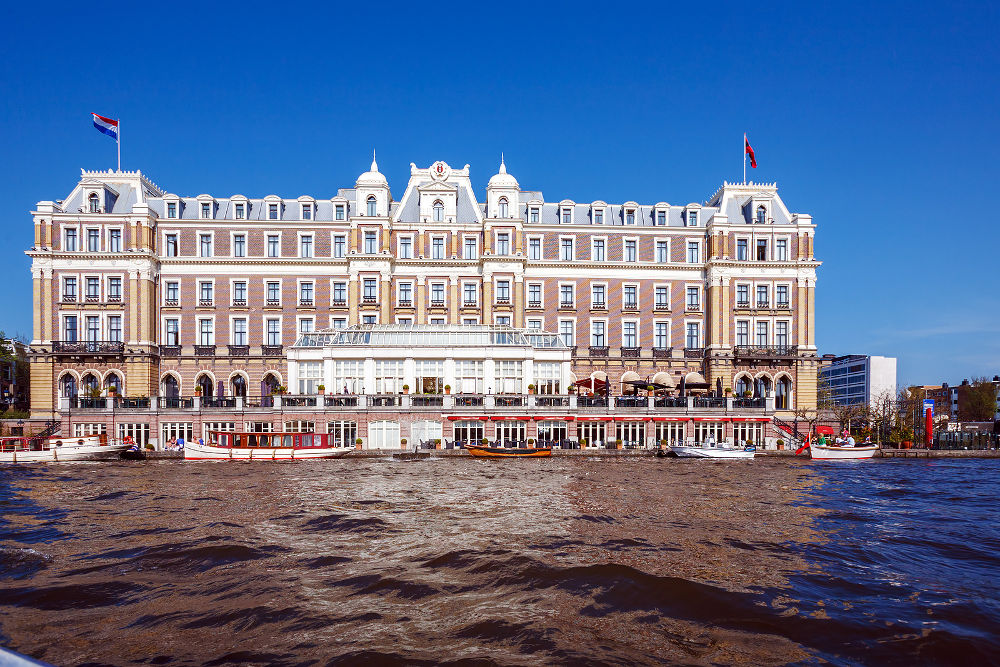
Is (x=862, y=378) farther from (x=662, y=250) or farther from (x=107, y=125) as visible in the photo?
(x=107, y=125)

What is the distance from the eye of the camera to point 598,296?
58125 mm

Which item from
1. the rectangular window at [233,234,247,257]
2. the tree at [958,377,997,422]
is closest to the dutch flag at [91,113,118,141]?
the rectangular window at [233,234,247,257]

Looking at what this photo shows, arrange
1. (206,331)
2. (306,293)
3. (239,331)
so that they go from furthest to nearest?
1. (306,293)
2. (239,331)
3. (206,331)

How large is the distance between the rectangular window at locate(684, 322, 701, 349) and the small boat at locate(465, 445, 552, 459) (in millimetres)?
25224

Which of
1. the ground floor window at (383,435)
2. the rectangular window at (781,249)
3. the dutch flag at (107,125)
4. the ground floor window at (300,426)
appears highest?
the dutch flag at (107,125)

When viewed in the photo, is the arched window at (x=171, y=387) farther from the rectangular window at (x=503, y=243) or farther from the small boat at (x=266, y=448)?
the rectangular window at (x=503, y=243)

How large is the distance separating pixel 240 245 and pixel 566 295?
104ft

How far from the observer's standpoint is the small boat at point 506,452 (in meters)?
38.7

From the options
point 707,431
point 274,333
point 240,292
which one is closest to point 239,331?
point 274,333

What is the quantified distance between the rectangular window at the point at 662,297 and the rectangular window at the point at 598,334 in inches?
229

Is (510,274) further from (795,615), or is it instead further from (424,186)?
(795,615)

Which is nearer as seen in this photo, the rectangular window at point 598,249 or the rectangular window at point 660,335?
the rectangular window at point 660,335

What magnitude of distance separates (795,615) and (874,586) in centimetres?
345

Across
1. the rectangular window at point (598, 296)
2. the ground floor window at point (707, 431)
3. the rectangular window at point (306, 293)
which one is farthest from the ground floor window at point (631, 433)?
the rectangular window at point (306, 293)
